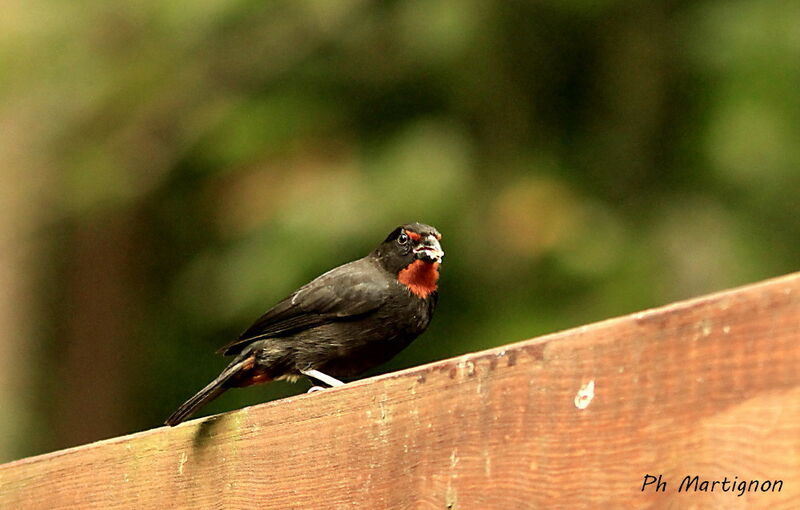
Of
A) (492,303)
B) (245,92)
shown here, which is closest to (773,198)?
(492,303)

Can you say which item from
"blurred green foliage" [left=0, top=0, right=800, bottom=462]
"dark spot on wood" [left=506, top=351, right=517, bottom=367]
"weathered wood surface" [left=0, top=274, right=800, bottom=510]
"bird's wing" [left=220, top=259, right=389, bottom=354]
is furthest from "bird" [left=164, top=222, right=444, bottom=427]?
"dark spot on wood" [left=506, top=351, right=517, bottom=367]

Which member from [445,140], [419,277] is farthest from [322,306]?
[445,140]

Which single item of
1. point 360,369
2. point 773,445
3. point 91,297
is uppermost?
point 91,297

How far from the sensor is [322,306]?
4.07m

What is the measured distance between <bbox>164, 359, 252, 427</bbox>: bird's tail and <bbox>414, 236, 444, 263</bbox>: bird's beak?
69cm

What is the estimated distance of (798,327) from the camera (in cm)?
175

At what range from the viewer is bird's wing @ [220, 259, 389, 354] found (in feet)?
13.3

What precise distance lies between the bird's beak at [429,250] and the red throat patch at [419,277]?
0.08 feet

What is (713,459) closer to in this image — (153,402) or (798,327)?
(798,327)

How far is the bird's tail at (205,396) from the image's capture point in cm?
339

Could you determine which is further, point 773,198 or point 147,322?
point 147,322

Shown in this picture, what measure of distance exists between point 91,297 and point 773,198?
4.84 m

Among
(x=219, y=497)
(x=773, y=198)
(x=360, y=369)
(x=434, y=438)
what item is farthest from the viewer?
(x=773, y=198)

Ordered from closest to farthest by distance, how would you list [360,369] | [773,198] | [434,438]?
[434,438] < [360,369] < [773,198]
